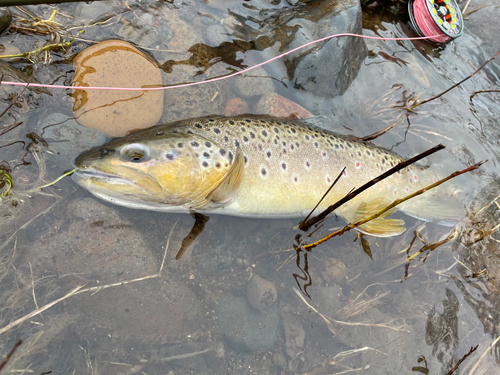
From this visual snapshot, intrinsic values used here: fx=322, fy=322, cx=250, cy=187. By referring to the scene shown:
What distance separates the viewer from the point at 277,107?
3.72 metres

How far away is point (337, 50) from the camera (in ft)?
12.8

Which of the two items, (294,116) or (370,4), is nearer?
(294,116)

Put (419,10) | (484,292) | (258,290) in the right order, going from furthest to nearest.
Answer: (419,10) → (484,292) → (258,290)

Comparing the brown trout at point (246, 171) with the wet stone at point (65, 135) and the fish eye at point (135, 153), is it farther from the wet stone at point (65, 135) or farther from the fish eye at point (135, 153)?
the wet stone at point (65, 135)

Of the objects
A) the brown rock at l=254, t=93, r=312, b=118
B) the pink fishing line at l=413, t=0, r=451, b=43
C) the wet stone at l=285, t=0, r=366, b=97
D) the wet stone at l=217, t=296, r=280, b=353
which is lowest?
the wet stone at l=217, t=296, r=280, b=353

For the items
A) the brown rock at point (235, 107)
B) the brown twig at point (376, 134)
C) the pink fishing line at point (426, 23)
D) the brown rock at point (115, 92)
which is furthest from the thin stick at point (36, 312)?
the pink fishing line at point (426, 23)

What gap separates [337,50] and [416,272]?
8.97 ft

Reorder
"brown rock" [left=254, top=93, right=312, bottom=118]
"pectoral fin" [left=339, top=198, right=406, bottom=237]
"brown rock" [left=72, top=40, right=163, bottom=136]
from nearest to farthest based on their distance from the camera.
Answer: "brown rock" [left=72, top=40, right=163, bottom=136]
"pectoral fin" [left=339, top=198, right=406, bottom=237]
"brown rock" [left=254, top=93, right=312, bottom=118]

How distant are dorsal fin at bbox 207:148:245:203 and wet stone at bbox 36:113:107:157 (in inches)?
49.3

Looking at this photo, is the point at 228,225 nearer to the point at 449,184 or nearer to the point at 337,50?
the point at 337,50

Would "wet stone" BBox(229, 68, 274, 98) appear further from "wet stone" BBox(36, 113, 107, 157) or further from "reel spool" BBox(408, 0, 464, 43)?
"reel spool" BBox(408, 0, 464, 43)

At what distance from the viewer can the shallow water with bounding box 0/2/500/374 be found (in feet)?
9.05

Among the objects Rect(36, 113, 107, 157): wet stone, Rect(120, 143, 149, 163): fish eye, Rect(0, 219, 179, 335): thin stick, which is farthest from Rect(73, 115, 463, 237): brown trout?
Rect(0, 219, 179, 335): thin stick

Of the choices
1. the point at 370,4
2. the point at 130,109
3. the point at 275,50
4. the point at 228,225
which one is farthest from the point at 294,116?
the point at 370,4
